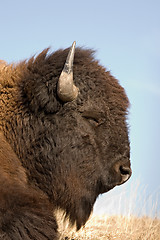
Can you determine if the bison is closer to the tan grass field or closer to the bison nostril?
the bison nostril

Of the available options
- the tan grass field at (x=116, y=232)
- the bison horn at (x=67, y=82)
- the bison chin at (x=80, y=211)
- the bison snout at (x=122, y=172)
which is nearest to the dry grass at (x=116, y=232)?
the tan grass field at (x=116, y=232)

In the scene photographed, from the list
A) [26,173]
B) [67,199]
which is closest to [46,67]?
[26,173]

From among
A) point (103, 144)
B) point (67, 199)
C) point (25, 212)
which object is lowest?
point (25, 212)

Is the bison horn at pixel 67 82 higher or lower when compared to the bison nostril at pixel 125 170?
higher

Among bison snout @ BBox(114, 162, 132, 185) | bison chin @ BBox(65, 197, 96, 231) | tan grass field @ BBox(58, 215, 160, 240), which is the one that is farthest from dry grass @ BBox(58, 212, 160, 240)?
bison snout @ BBox(114, 162, 132, 185)

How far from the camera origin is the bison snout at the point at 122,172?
3.82 meters

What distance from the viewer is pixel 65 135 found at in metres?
3.69

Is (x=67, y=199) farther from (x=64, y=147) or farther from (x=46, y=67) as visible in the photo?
(x=46, y=67)

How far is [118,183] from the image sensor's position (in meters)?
3.85

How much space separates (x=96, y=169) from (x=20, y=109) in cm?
104

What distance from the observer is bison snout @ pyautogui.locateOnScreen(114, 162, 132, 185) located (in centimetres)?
382

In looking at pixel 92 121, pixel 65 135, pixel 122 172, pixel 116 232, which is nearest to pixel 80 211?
pixel 122 172

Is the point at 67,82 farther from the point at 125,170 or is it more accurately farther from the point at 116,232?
the point at 116,232

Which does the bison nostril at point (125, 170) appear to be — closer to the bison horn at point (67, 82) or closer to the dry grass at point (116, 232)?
the dry grass at point (116, 232)
